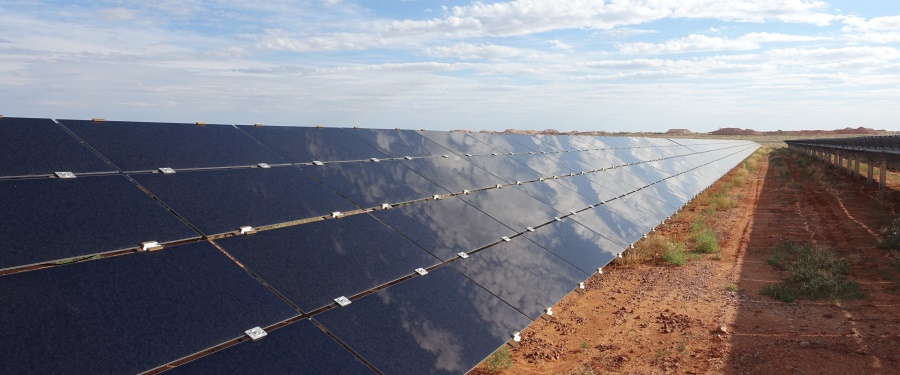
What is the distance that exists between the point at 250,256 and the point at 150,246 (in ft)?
3.14

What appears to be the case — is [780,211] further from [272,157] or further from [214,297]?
[214,297]

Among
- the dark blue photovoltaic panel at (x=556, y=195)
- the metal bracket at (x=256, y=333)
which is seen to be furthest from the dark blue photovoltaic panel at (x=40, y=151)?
the dark blue photovoltaic panel at (x=556, y=195)

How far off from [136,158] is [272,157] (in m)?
2.33

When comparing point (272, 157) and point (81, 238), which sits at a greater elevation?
point (272, 157)

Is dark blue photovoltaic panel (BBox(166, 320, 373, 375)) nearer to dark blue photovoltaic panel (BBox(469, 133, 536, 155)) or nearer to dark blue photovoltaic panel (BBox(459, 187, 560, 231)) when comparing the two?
dark blue photovoltaic panel (BBox(459, 187, 560, 231))

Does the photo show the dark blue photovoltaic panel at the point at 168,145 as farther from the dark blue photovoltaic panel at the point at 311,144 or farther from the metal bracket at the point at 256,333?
the metal bracket at the point at 256,333

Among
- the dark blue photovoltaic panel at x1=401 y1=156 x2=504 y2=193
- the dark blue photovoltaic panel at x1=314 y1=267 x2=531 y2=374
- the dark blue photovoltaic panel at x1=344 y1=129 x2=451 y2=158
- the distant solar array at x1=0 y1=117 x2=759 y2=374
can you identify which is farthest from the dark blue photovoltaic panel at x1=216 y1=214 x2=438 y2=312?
the dark blue photovoltaic panel at x1=344 y1=129 x2=451 y2=158

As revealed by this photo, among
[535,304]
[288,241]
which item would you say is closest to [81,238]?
[288,241]

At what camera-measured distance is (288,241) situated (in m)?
6.33

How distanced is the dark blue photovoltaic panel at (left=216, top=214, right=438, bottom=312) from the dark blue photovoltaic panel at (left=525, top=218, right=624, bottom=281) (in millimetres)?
3464

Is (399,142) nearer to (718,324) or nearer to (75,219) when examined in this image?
(718,324)

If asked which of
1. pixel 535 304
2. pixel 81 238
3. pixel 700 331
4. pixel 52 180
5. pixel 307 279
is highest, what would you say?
pixel 52 180

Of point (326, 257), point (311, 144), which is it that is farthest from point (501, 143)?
point (326, 257)

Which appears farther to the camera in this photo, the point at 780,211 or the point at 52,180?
the point at 780,211
